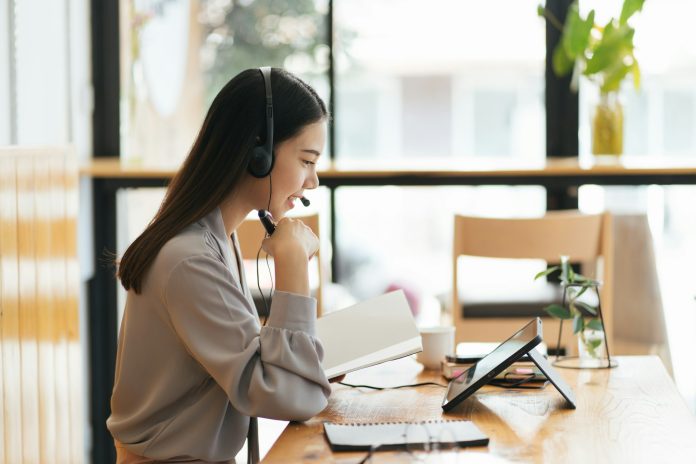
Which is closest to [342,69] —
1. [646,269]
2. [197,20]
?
[197,20]

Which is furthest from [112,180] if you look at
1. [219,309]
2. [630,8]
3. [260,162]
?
[219,309]

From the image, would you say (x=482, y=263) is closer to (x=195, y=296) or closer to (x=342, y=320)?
(x=342, y=320)

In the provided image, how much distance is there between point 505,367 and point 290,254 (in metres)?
0.34

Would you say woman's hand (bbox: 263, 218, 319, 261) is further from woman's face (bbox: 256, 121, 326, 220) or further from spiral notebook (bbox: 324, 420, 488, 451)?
spiral notebook (bbox: 324, 420, 488, 451)

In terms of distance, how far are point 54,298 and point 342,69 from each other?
165cm

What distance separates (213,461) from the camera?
4.53 feet

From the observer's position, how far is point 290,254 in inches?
56.0

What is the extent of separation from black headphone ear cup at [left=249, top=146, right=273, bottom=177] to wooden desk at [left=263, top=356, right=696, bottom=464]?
355 mm

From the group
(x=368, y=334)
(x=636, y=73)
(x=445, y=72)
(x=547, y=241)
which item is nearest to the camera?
(x=368, y=334)

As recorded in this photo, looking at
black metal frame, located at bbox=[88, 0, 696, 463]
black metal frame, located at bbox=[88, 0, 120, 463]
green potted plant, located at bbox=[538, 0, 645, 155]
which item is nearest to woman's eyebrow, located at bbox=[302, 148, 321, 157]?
black metal frame, located at bbox=[88, 0, 696, 463]

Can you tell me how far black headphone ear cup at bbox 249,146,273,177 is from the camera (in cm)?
143

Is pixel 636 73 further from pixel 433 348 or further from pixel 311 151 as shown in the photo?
pixel 311 151

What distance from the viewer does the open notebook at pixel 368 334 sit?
155 centimetres

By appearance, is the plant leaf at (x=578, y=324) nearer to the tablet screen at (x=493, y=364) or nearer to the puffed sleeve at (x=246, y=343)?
the tablet screen at (x=493, y=364)
